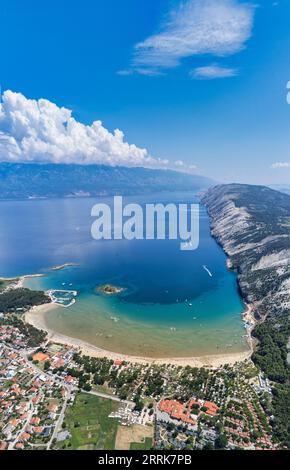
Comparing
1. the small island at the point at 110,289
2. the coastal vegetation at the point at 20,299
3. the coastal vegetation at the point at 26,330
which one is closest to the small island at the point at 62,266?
the coastal vegetation at the point at 20,299

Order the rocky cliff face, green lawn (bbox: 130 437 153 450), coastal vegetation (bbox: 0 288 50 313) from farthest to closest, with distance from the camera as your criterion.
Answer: the rocky cliff face < coastal vegetation (bbox: 0 288 50 313) < green lawn (bbox: 130 437 153 450)

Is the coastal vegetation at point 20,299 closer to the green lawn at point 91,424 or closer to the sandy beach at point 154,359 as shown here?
the sandy beach at point 154,359

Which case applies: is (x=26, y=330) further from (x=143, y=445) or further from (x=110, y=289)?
(x=143, y=445)

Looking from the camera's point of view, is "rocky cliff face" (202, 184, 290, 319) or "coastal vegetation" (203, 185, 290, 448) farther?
"rocky cliff face" (202, 184, 290, 319)

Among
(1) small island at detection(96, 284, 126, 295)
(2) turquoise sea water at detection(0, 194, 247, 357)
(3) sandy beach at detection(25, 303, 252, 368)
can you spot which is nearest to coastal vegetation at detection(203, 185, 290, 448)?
(3) sandy beach at detection(25, 303, 252, 368)

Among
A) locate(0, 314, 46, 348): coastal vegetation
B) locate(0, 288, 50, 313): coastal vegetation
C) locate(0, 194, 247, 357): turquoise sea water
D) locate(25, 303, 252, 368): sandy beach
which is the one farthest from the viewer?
locate(0, 288, 50, 313): coastal vegetation

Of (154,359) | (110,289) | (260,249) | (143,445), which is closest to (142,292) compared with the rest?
(110,289)

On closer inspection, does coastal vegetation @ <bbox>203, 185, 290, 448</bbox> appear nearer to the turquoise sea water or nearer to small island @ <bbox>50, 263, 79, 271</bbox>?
the turquoise sea water
